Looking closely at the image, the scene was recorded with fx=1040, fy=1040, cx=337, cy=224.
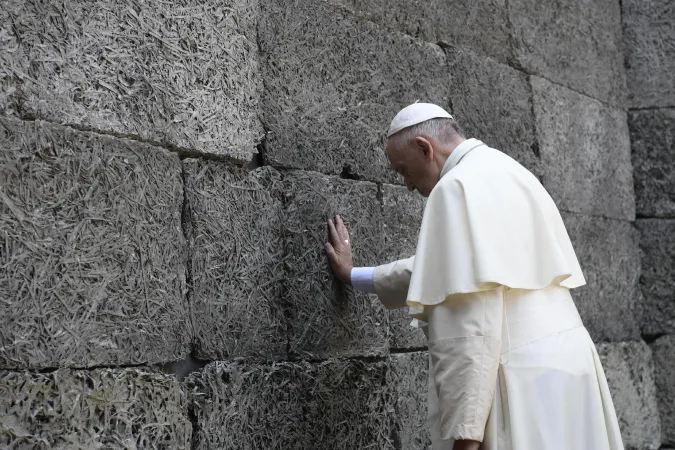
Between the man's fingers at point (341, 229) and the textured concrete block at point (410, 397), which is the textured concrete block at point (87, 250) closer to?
the man's fingers at point (341, 229)

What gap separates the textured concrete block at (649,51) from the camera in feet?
20.4

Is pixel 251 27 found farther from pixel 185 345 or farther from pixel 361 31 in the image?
pixel 185 345

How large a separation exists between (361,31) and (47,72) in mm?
1634

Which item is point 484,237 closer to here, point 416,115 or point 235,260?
point 416,115

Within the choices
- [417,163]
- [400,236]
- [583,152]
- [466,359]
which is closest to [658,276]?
[583,152]

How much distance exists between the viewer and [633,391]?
5797 mm

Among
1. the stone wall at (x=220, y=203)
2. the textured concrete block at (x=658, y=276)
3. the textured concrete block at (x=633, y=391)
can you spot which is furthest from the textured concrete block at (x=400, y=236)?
the textured concrete block at (x=658, y=276)

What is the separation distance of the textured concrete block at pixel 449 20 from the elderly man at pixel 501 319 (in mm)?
1128

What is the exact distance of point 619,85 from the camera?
20.5 ft

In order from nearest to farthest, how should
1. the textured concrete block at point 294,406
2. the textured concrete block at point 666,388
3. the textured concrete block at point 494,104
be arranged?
the textured concrete block at point 294,406, the textured concrete block at point 494,104, the textured concrete block at point 666,388

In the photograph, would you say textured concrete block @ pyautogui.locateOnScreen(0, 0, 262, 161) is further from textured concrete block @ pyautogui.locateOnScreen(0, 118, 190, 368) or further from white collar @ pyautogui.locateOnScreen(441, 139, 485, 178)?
white collar @ pyautogui.locateOnScreen(441, 139, 485, 178)

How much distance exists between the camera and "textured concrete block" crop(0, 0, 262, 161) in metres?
2.83

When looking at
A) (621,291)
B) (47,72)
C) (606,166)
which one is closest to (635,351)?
(621,291)

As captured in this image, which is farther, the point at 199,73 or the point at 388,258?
the point at 388,258
